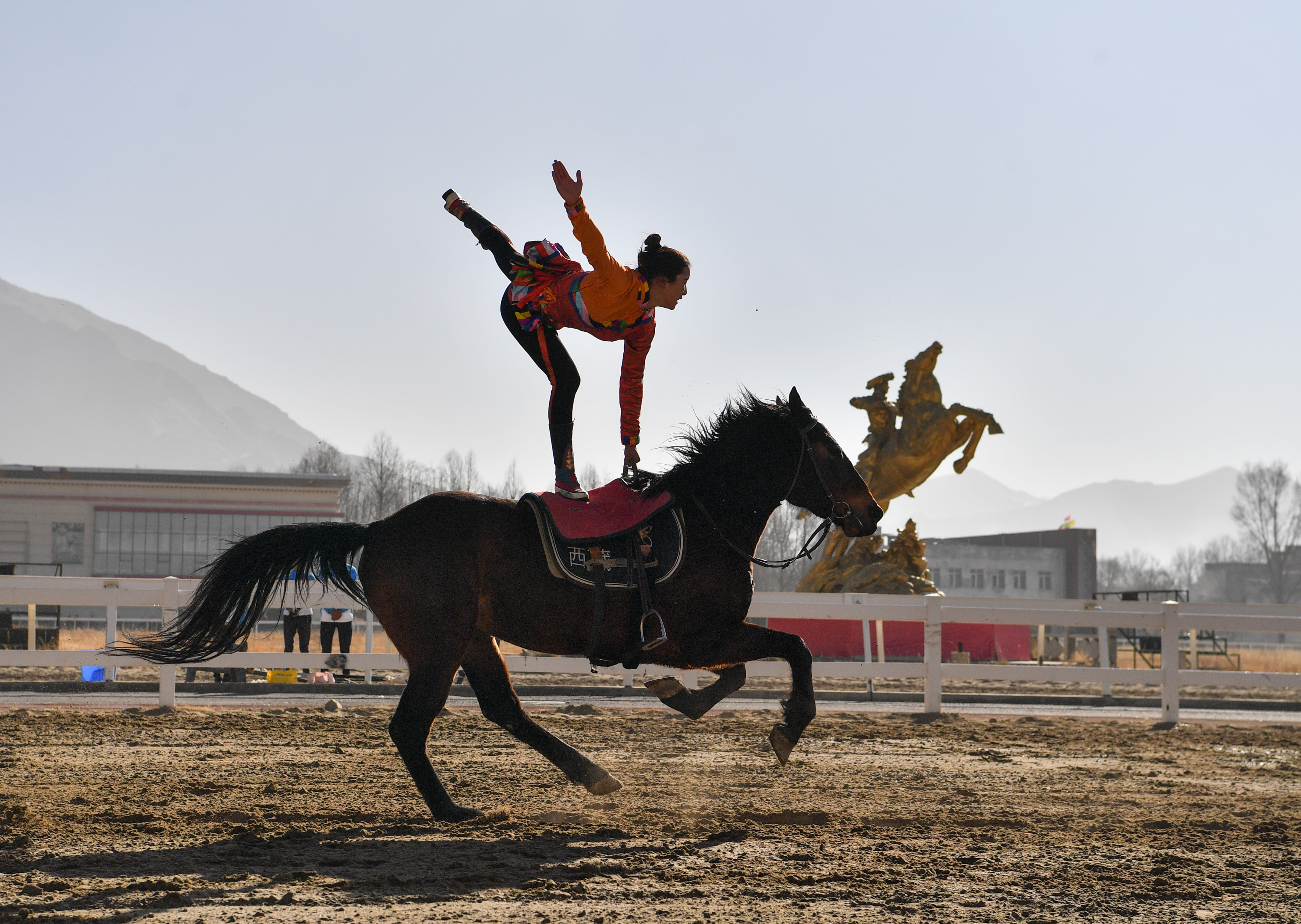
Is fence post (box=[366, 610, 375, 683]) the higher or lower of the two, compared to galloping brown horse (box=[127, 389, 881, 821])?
lower

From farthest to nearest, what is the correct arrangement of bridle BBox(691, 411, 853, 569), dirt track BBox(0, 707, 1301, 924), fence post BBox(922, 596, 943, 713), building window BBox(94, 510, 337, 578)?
building window BBox(94, 510, 337, 578) < fence post BBox(922, 596, 943, 713) < bridle BBox(691, 411, 853, 569) < dirt track BBox(0, 707, 1301, 924)

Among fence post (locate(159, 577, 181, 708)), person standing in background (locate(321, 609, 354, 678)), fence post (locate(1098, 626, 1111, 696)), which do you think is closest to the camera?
fence post (locate(159, 577, 181, 708))

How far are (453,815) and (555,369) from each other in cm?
226

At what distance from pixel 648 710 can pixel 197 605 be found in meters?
7.10

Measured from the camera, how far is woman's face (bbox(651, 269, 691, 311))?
19.8 feet

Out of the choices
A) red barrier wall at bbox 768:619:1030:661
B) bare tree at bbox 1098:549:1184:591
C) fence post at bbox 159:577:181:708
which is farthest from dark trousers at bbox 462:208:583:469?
bare tree at bbox 1098:549:1184:591

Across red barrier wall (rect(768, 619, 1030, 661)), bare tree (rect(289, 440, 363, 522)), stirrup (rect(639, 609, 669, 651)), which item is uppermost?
bare tree (rect(289, 440, 363, 522))

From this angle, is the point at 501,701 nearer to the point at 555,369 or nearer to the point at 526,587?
the point at 526,587

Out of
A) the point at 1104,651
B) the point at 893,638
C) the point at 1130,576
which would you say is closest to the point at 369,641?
the point at 1104,651

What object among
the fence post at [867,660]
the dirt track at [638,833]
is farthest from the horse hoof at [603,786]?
the fence post at [867,660]

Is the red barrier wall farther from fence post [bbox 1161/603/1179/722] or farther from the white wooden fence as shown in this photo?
fence post [bbox 1161/603/1179/722]

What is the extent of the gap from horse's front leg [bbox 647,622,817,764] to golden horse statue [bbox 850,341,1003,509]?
18.0m

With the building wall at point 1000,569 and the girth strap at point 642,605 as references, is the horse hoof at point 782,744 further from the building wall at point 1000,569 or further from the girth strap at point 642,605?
the building wall at point 1000,569

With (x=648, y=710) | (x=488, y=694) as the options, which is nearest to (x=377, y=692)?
(x=648, y=710)
